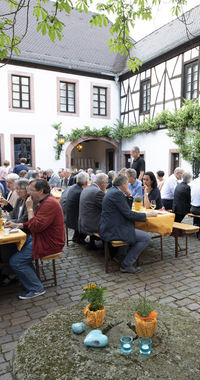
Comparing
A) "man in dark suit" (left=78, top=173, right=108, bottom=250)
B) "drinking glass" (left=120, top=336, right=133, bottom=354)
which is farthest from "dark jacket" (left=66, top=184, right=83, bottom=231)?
"drinking glass" (left=120, top=336, right=133, bottom=354)

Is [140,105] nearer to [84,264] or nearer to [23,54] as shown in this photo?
[23,54]

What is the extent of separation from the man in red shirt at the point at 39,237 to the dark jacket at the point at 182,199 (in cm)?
333

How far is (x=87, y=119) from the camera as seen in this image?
17000 millimetres

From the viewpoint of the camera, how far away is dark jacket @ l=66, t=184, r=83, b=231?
605 cm

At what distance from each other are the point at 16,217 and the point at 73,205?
1.55 m

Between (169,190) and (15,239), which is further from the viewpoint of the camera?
(169,190)

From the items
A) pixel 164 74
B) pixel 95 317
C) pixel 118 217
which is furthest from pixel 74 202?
pixel 164 74

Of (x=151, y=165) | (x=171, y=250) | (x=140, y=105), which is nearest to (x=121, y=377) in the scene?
(x=171, y=250)

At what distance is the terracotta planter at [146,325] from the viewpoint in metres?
2.00

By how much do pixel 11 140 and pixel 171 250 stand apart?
11383 millimetres

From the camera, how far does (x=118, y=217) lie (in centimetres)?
452

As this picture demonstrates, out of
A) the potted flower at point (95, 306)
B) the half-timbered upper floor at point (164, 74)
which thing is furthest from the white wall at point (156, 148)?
the potted flower at point (95, 306)

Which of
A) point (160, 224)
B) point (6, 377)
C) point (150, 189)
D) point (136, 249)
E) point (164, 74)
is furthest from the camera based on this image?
point (164, 74)

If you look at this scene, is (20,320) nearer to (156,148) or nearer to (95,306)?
(95,306)
